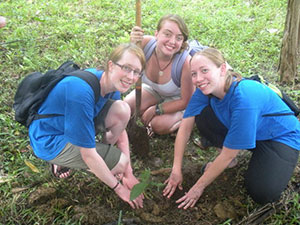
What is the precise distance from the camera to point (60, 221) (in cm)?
206

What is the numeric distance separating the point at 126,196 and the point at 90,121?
61 centimetres

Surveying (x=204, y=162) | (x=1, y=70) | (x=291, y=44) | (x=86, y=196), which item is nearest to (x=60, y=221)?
(x=86, y=196)

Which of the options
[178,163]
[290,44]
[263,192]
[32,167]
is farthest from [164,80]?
→ [290,44]

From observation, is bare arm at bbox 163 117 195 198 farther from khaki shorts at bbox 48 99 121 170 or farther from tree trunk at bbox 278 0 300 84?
tree trunk at bbox 278 0 300 84

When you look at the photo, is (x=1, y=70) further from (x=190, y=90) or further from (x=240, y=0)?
(x=240, y=0)

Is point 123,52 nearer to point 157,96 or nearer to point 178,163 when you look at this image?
point 178,163

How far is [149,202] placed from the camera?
219 cm

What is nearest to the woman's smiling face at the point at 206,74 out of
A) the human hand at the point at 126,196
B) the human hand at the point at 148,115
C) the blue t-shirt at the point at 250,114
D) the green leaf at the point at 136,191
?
the blue t-shirt at the point at 250,114

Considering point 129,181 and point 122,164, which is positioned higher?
point 122,164

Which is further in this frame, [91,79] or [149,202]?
[149,202]

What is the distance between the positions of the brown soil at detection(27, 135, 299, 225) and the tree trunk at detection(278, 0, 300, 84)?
1.46 meters

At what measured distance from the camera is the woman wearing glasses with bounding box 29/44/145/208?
71.2 inches

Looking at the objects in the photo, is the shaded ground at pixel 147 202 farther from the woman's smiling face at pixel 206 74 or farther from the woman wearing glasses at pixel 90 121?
the woman's smiling face at pixel 206 74

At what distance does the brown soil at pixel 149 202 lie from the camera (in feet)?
6.87
